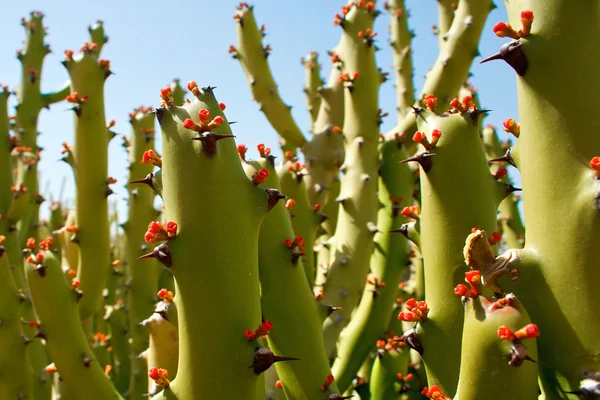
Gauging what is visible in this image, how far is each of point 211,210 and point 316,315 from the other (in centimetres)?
81

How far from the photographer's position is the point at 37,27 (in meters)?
5.60

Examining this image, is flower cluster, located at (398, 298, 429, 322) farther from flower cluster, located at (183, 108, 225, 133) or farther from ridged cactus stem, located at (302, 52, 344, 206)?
ridged cactus stem, located at (302, 52, 344, 206)

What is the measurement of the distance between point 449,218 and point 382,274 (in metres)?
1.73

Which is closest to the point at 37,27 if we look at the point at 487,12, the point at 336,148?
the point at 336,148

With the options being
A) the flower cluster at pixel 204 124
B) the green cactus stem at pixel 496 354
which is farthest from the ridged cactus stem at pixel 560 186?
the flower cluster at pixel 204 124

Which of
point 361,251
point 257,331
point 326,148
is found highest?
point 326,148

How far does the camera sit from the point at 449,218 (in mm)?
1839

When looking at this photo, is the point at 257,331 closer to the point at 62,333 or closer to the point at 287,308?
the point at 287,308

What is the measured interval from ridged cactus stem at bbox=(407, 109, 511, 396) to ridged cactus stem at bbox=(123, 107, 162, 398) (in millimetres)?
2359

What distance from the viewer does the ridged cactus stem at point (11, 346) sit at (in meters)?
3.15

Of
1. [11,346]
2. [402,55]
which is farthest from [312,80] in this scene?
[11,346]

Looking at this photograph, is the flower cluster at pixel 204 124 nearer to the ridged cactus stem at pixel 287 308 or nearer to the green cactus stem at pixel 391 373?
the ridged cactus stem at pixel 287 308

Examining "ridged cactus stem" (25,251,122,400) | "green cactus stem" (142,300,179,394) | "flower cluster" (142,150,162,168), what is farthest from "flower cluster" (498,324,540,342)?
"ridged cactus stem" (25,251,122,400)

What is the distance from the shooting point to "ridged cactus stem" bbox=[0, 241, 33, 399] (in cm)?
315
